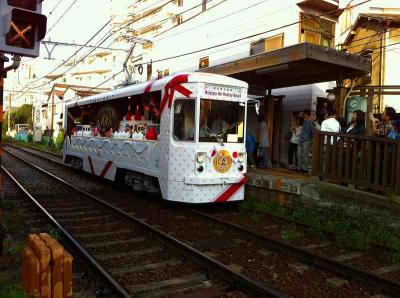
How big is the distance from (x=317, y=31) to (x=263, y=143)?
5813mm

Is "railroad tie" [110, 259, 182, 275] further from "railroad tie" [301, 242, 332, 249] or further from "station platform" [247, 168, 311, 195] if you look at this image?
"station platform" [247, 168, 311, 195]

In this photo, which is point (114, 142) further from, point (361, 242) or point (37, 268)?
point (37, 268)

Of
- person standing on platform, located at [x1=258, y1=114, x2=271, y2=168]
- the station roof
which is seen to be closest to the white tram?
the station roof

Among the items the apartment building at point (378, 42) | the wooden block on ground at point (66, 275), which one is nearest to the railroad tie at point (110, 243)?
the wooden block on ground at point (66, 275)

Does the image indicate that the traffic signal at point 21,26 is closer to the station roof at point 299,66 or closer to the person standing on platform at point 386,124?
the person standing on platform at point 386,124

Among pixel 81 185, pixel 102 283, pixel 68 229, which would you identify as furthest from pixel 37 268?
pixel 81 185

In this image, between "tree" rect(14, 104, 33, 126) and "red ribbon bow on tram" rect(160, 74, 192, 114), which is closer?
"red ribbon bow on tram" rect(160, 74, 192, 114)

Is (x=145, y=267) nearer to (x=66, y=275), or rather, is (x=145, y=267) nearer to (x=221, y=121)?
(x=66, y=275)

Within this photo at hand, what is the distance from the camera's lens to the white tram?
353 inches

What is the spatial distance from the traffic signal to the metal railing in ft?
20.4

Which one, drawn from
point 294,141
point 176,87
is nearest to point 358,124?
point 294,141

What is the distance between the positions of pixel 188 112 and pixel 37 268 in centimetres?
587

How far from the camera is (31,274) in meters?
3.82

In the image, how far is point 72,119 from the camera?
56.8ft
